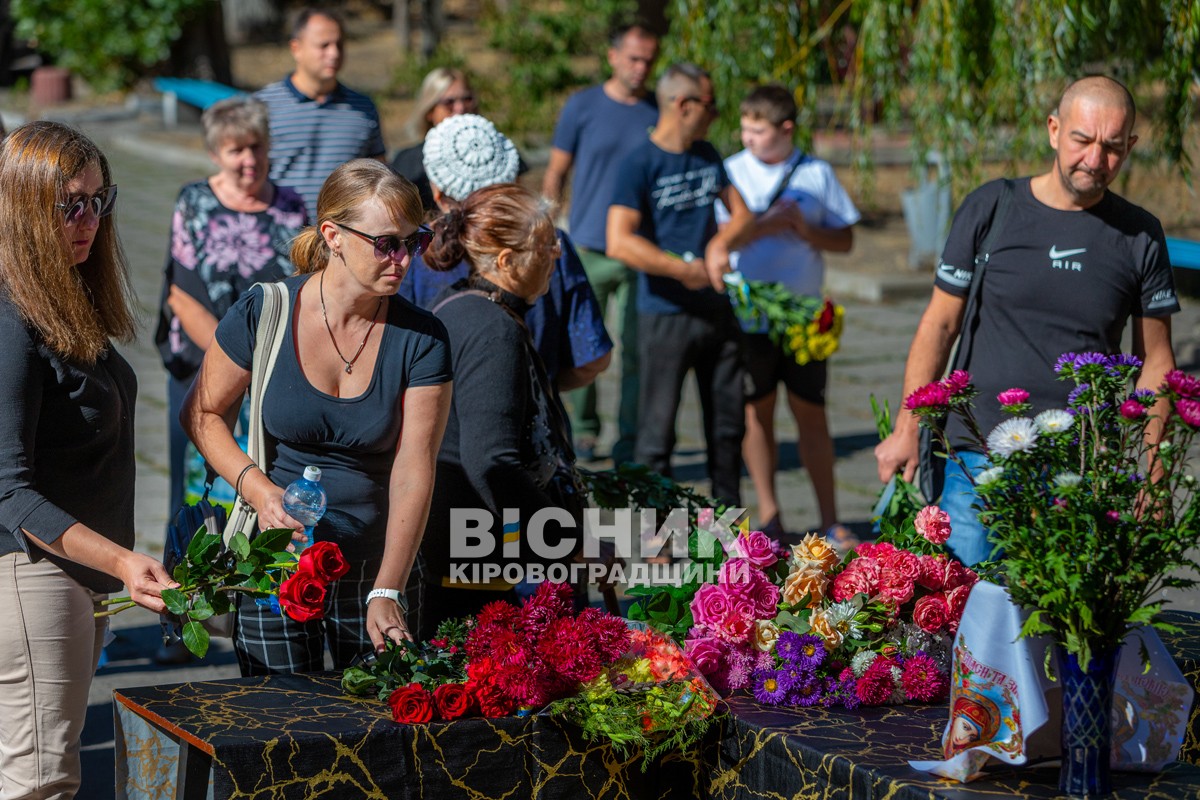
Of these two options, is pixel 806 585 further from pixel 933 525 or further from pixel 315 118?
pixel 315 118

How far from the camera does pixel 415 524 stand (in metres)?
3.19

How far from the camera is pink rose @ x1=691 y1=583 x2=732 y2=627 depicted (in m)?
3.15

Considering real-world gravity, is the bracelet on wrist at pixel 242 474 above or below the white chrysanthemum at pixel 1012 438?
below

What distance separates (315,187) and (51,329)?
3.34m

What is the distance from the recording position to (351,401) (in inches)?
126

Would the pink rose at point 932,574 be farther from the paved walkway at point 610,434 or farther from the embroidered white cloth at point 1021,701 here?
the paved walkway at point 610,434

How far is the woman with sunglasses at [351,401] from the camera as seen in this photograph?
10.4 ft

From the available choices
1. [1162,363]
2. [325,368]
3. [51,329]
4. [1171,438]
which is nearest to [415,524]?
[325,368]

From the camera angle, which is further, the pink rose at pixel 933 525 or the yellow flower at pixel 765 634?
the pink rose at pixel 933 525

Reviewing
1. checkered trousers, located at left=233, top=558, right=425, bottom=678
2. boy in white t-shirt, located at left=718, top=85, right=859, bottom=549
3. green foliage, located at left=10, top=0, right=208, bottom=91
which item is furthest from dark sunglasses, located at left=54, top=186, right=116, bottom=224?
green foliage, located at left=10, top=0, right=208, bottom=91

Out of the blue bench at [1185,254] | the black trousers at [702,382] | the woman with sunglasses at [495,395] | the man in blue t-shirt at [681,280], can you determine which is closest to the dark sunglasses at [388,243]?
the woman with sunglasses at [495,395]

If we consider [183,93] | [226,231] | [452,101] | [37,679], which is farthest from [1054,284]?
[183,93]

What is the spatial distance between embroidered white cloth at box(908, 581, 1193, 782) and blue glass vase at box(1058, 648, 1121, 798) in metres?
0.06

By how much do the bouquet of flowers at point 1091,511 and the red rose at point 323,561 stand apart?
126 cm
